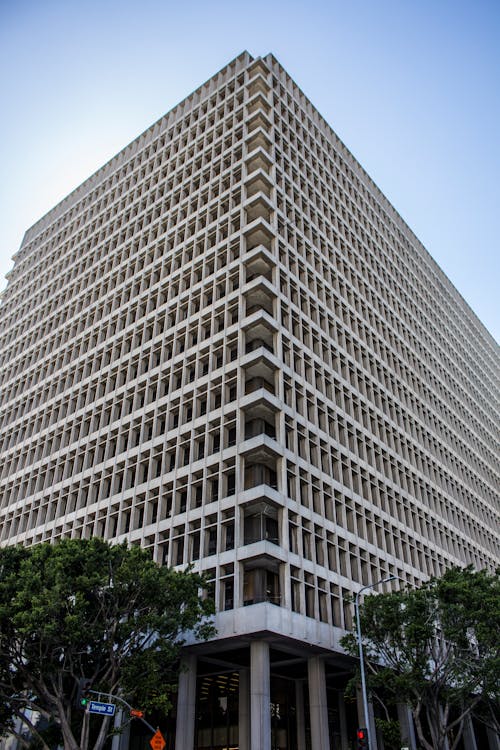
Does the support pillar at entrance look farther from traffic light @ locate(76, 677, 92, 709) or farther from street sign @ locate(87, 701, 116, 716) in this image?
traffic light @ locate(76, 677, 92, 709)

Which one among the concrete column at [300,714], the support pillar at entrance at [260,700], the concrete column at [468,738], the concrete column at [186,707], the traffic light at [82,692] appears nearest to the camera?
the traffic light at [82,692]

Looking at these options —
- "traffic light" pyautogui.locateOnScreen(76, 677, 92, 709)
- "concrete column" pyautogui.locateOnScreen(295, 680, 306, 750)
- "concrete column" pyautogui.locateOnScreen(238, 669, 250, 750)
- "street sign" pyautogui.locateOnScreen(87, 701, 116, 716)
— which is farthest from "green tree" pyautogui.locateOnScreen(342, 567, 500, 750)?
"traffic light" pyautogui.locateOnScreen(76, 677, 92, 709)

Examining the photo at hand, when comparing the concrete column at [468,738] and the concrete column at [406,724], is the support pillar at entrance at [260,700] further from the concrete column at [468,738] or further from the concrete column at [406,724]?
the concrete column at [468,738]

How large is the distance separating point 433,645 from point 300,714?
56.4ft

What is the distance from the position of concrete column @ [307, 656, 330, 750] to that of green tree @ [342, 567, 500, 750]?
3.81 m

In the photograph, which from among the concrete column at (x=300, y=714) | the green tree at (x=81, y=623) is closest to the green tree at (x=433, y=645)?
the green tree at (x=81, y=623)

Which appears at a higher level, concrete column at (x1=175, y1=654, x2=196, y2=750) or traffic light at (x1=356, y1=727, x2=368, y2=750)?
concrete column at (x1=175, y1=654, x2=196, y2=750)

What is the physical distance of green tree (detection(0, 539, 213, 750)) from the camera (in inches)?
1102

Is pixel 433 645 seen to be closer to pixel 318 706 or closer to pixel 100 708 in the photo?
pixel 318 706

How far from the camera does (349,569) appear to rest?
44.4 meters

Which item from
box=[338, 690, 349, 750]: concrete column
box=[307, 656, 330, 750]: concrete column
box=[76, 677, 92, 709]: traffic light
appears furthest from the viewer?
box=[338, 690, 349, 750]: concrete column

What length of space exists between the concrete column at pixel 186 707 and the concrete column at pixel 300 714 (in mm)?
13533

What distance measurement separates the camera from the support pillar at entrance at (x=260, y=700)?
1282 inches

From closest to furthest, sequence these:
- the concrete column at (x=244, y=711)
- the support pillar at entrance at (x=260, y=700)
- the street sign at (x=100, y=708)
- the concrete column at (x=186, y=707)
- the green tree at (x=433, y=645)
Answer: the street sign at (x=100, y=708) → the support pillar at entrance at (x=260, y=700) → the green tree at (x=433, y=645) → the concrete column at (x=186, y=707) → the concrete column at (x=244, y=711)
